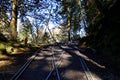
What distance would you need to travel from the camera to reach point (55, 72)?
1560cm

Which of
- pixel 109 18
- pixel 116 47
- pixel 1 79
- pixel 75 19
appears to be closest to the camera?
pixel 1 79

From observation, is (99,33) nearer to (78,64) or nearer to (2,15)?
(2,15)

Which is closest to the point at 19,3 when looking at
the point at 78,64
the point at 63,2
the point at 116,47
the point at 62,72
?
the point at 63,2

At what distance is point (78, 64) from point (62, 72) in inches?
137

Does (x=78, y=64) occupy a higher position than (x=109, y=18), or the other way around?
(x=109, y=18)

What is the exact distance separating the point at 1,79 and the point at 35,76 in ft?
6.19

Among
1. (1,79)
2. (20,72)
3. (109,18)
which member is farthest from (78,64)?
(109,18)

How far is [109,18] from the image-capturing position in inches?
1104

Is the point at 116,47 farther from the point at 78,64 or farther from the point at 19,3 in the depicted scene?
the point at 19,3

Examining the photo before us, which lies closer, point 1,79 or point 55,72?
point 1,79

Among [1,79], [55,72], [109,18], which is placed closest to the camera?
[1,79]

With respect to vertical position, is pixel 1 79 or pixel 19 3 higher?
pixel 19 3

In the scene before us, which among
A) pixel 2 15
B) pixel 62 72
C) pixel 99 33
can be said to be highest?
pixel 2 15

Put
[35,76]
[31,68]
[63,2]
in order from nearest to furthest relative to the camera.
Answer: [35,76], [31,68], [63,2]
